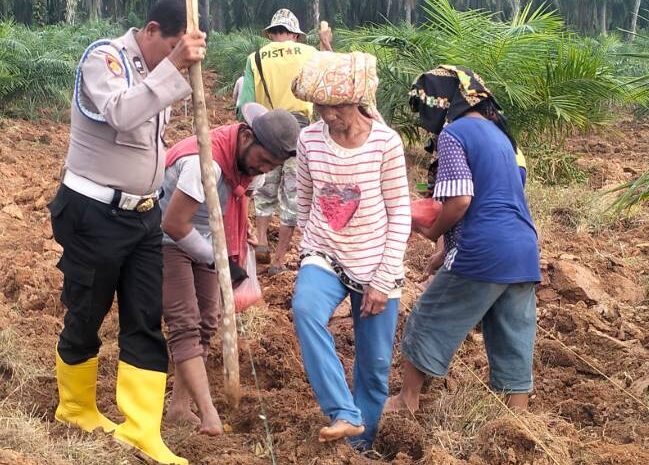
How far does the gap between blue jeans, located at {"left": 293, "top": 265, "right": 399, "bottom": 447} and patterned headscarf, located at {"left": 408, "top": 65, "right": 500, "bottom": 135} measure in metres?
0.82

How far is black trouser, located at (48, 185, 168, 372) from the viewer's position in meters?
3.21

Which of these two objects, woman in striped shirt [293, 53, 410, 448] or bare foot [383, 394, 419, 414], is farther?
bare foot [383, 394, 419, 414]

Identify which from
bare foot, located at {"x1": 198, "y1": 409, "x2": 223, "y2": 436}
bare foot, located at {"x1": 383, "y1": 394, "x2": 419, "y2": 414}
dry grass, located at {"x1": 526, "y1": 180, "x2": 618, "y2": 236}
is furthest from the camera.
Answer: dry grass, located at {"x1": 526, "y1": 180, "x2": 618, "y2": 236}

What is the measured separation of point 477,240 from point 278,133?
90cm

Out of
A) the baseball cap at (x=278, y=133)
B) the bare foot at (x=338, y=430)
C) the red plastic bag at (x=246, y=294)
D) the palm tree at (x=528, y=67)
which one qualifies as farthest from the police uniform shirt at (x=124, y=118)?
the palm tree at (x=528, y=67)

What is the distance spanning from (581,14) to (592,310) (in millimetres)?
46638

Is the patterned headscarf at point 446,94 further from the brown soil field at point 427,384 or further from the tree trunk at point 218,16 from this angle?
the tree trunk at point 218,16

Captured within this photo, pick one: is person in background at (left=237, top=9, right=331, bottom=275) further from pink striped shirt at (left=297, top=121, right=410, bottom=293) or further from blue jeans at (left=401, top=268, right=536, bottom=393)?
pink striped shirt at (left=297, top=121, right=410, bottom=293)

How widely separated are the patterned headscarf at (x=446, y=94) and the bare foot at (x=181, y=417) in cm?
159

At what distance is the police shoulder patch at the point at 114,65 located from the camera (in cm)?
301

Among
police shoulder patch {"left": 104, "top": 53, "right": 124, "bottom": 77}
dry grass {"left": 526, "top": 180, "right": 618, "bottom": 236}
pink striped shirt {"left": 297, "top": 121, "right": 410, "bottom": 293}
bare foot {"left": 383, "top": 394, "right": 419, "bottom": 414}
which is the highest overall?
police shoulder patch {"left": 104, "top": 53, "right": 124, "bottom": 77}

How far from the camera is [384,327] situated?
11.1ft

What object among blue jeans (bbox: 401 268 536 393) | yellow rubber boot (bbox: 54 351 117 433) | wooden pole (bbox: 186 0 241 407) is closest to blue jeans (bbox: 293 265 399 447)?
wooden pole (bbox: 186 0 241 407)

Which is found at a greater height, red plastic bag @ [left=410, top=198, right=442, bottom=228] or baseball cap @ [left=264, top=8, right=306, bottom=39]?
baseball cap @ [left=264, top=8, right=306, bottom=39]
